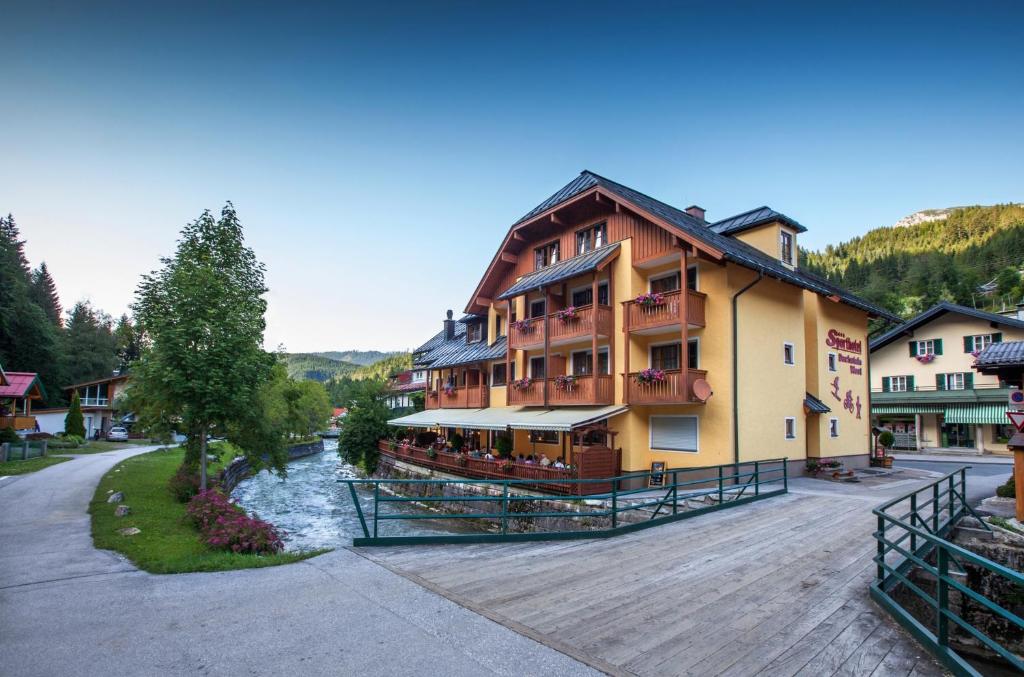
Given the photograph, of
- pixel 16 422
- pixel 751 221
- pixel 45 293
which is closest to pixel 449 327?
pixel 751 221

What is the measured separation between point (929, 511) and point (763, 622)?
1012cm

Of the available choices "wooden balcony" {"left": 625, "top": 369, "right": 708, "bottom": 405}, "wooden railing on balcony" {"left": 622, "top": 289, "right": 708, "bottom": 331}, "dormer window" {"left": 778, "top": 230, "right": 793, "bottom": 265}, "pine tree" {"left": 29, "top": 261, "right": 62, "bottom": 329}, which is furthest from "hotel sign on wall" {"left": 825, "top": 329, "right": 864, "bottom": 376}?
"pine tree" {"left": 29, "top": 261, "right": 62, "bottom": 329}

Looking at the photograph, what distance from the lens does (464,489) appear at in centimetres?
2277

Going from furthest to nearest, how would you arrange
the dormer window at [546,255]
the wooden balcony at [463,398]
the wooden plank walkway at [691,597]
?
the wooden balcony at [463,398]
the dormer window at [546,255]
the wooden plank walkway at [691,597]

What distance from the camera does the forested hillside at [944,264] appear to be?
253ft

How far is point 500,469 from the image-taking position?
21.3m

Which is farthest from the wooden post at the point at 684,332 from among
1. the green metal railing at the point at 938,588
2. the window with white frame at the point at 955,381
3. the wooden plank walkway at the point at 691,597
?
the window with white frame at the point at 955,381

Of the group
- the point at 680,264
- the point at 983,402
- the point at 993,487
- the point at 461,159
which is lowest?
the point at 993,487

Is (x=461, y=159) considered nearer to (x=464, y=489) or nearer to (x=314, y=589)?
(x=464, y=489)

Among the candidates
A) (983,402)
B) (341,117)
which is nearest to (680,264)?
(341,117)

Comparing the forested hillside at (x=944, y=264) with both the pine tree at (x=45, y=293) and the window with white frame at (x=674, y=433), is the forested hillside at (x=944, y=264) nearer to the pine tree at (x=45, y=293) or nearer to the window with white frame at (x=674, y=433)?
the window with white frame at (x=674, y=433)

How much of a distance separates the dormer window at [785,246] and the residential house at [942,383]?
19315mm

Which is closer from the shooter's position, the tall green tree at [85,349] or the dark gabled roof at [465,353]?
the dark gabled roof at [465,353]

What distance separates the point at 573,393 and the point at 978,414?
104 feet
